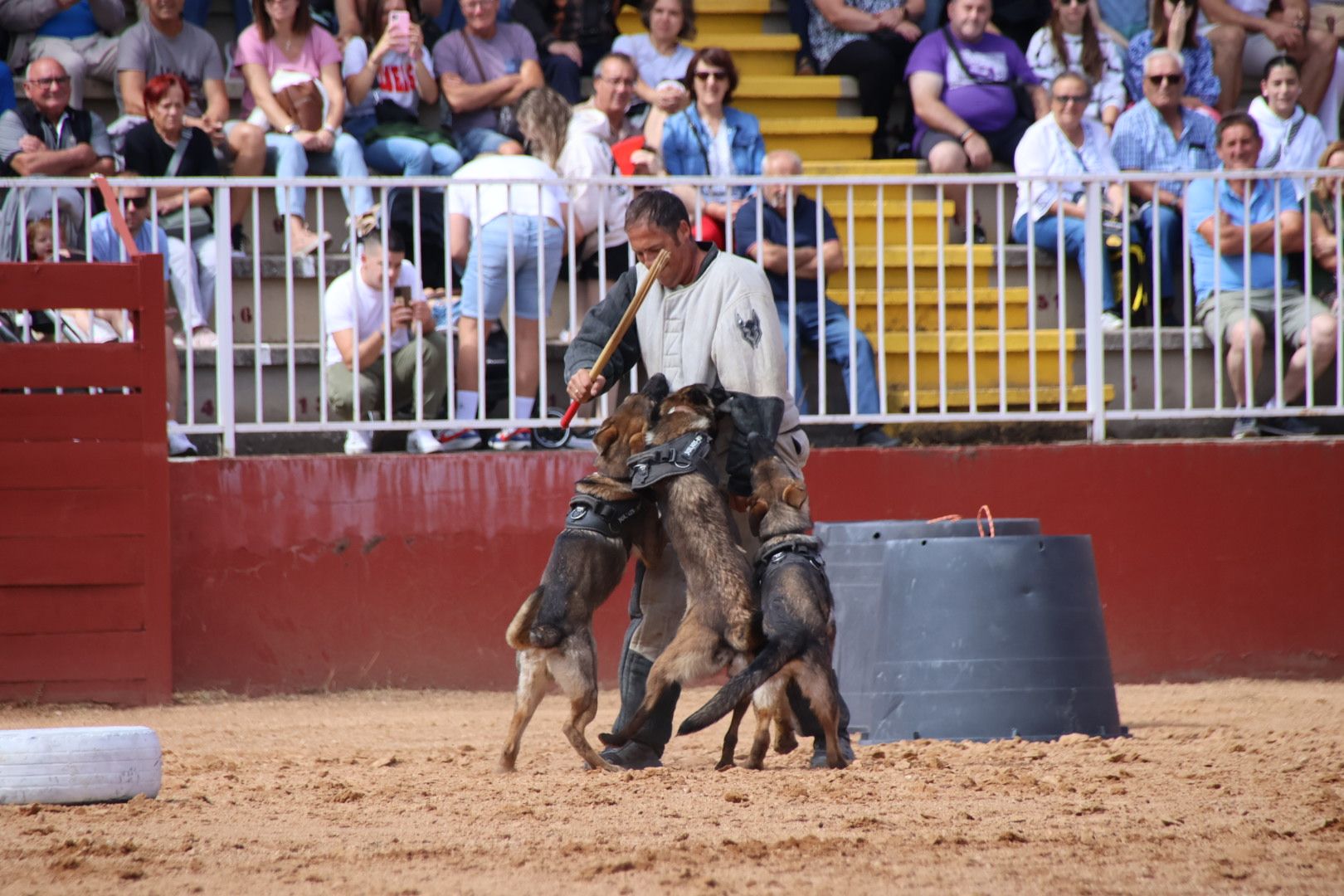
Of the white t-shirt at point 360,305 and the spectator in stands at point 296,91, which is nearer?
the white t-shirt at point 360,305

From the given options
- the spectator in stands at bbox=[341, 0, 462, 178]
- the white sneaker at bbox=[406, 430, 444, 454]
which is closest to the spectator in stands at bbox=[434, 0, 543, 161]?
the spectator in stands at bbox=[341, 0, 462, 178]

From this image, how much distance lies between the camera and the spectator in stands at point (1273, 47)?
37.2 ft

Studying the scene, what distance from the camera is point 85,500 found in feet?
24.7

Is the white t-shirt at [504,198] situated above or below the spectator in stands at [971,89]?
below

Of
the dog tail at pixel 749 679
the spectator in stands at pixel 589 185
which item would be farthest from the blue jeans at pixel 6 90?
the dog tail at pixel 749 679

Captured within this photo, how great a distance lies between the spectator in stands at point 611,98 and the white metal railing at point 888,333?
1.46 m

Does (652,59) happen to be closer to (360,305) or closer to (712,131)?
(712,131)

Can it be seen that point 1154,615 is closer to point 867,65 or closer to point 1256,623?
point 1256,623

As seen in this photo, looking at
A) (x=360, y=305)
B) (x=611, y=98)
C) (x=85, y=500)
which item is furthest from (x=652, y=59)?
(x=85, y=500)

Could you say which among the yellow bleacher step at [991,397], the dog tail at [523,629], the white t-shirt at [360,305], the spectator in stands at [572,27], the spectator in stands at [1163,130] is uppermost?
the spectator in stands at [572,27]

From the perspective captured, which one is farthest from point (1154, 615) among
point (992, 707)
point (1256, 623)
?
point (992, 707)

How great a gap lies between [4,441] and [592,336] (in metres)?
3.35

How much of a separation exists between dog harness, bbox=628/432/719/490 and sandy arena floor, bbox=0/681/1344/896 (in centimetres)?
103

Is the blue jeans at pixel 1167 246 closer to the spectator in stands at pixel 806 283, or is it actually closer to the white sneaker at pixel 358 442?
the spectator in stands at pixel 806 283
